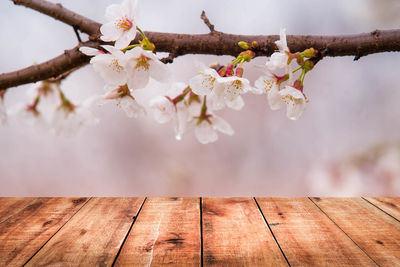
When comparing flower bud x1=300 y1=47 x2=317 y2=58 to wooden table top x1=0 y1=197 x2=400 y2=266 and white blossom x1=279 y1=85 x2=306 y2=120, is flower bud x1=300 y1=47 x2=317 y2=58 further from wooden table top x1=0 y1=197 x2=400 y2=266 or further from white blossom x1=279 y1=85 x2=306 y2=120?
wooden table top x1=0 y1=197 x2=400 y2=266

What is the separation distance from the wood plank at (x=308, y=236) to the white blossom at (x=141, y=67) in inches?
22.0

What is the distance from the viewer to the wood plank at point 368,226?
86 cm

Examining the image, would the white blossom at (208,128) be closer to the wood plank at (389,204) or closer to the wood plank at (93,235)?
the wood plank at (93,235)

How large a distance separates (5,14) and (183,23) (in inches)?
25.9

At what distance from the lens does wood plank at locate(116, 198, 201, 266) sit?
81cm

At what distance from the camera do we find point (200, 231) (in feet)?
3.21

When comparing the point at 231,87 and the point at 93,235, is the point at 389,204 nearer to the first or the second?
the point at 93,235

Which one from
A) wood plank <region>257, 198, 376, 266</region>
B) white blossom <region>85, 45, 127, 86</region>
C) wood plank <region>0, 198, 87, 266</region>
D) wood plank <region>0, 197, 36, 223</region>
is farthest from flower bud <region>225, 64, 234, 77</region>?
wood plank <region>0, 197, 36, 223</region>

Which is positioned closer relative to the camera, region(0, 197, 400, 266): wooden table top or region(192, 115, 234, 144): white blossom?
region(192, 115, 234, 144): white blossom

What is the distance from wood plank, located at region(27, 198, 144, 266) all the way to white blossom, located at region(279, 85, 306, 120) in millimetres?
547

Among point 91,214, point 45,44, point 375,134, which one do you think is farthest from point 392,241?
point 45,44

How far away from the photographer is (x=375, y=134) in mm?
1488

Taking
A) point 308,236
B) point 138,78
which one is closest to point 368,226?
point 308,236

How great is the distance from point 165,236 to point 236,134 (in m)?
0.65
